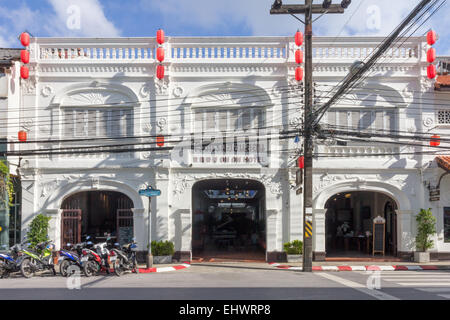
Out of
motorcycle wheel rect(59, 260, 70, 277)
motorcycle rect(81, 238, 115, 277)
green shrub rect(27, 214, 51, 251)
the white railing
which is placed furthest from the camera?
the white railing

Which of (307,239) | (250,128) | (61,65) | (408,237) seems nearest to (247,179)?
(250,128)

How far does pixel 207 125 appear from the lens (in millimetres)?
19219

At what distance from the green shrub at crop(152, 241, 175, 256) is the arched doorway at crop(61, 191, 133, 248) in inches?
63.0

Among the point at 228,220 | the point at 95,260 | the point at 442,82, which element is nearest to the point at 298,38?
the point at 442,82

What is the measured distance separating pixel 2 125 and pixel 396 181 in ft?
54.8

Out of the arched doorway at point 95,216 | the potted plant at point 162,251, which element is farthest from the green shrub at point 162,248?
the arched doorway at point 95,216

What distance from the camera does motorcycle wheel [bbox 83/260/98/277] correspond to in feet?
47.0

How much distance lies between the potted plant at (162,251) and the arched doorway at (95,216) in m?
1.64

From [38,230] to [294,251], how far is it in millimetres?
10375

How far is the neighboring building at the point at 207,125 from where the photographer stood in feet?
61.5

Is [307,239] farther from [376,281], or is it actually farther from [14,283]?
[14,283]

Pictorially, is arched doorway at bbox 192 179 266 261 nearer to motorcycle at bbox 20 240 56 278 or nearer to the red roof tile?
motorcycle at bbox 20 240 56 278

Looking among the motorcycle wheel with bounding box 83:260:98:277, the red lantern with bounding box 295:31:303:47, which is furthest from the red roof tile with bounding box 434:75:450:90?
the motorcycle wheel with bounding box 83:260:98:277

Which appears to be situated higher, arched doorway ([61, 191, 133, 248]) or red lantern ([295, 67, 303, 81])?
red lantern ([295, 67, 303, 81])
